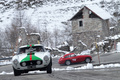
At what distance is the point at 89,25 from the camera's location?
49.6 m

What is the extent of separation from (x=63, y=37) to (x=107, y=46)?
824 inches

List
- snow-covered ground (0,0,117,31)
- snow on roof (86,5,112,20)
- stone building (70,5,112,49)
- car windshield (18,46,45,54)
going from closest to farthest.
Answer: car windshield (18,46,45,54) → snow on roof (86,5,112,20) → stone building (70,5,112,49) → snow-covered ground (0,0,117,31)

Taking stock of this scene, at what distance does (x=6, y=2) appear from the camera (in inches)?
3511

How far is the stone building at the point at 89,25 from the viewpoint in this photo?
48.2 meters

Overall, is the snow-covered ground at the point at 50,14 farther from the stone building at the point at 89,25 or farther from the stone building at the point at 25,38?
the stone building at the point at 25,38

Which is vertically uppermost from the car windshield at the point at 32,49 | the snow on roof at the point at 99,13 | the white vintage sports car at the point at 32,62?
the snow on roof at the point at 99,13

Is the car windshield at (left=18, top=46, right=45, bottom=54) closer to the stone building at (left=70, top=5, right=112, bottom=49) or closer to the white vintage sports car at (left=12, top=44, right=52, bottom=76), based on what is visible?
the white vintage sports car at (left=12, top=44, right=52, bottom=76)

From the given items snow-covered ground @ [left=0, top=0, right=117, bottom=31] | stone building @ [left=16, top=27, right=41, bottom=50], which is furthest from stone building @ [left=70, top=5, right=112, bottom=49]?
stone building @ [left=16, top=27, right=41, bottom=50]

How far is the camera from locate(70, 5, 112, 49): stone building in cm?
4819

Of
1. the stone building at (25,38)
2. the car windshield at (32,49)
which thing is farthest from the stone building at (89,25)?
the car windshield at (32,49)

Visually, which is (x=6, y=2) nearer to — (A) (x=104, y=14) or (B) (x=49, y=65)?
(A) (x=104, y=14)

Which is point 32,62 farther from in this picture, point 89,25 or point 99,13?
point 89,25

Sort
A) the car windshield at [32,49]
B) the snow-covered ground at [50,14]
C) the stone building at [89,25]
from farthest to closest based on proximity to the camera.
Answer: the snow-covered ground at [50,14] → the stone building at [89,25] → the car windshield at [32,49]

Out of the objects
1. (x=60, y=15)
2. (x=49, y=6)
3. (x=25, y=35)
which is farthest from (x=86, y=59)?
(x=49, y=6)
